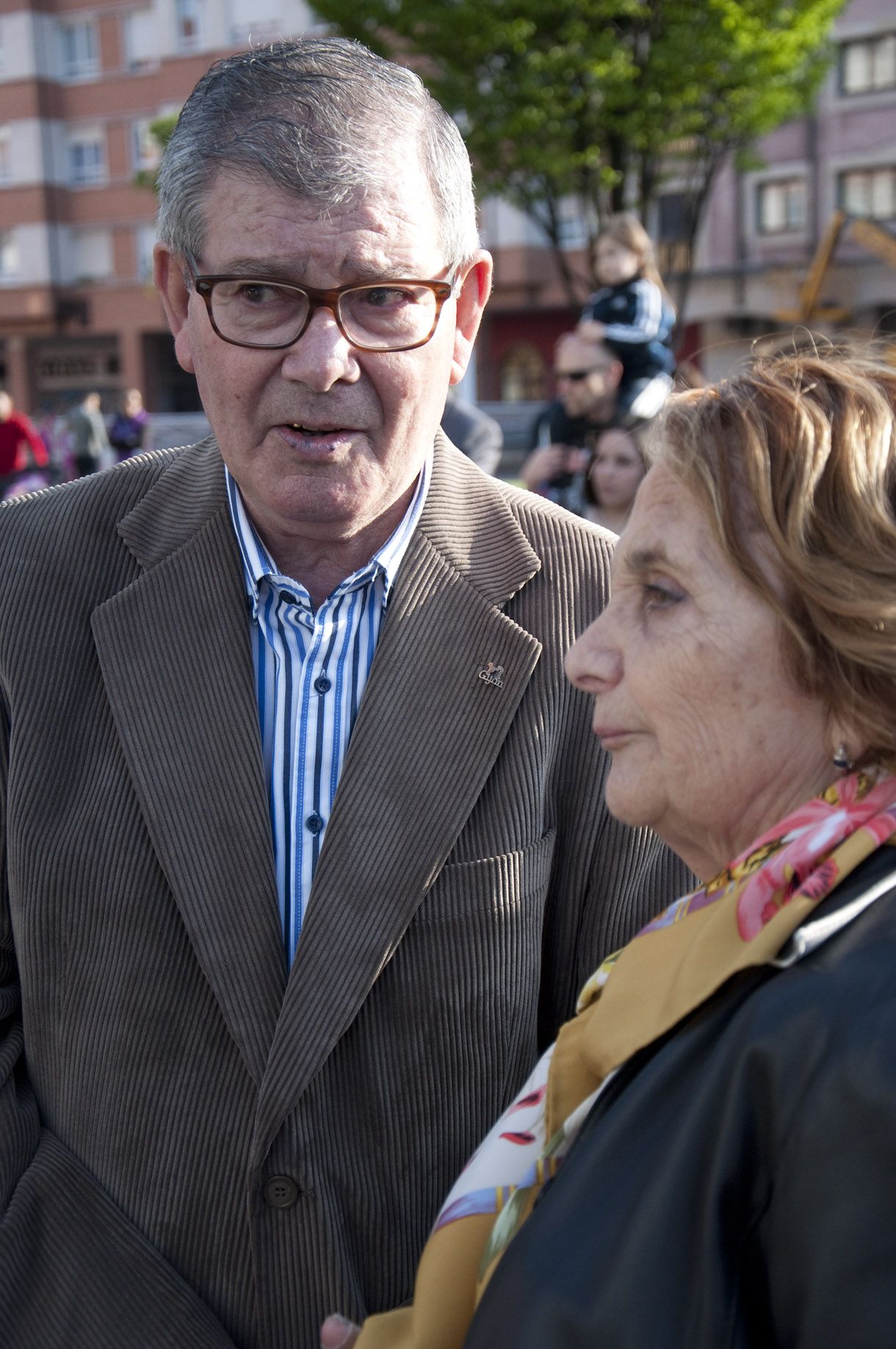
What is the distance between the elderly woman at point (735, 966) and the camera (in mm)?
1106

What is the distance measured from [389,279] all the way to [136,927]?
934 millimetres

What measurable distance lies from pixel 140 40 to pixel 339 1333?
3510cm

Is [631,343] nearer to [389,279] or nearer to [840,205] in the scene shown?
[389,279]

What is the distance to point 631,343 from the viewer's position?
6016mm

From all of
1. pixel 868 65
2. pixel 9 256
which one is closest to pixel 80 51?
pixel 9 256

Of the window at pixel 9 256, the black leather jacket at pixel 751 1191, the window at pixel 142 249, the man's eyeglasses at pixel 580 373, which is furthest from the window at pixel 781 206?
the black leather jacket at pixel 751 1191

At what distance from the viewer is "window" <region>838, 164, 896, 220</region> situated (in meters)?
26.5

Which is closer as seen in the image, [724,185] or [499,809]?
[499,809]

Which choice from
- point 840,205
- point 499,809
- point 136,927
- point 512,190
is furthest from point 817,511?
point 840,205

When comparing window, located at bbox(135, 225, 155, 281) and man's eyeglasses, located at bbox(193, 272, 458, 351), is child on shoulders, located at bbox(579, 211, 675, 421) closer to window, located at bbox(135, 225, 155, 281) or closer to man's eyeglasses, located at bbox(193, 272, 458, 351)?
man's eyeglasses, located at bbox(193, 272, 458, 351)

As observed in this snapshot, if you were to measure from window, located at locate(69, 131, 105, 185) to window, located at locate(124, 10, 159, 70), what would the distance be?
1900 millimetres

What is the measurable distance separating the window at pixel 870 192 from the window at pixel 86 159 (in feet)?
57.2

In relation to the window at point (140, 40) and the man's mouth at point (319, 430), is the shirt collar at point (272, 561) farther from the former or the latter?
the window at point (140, 40)

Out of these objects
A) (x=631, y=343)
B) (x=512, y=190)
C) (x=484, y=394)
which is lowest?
(x=484, y=394)
